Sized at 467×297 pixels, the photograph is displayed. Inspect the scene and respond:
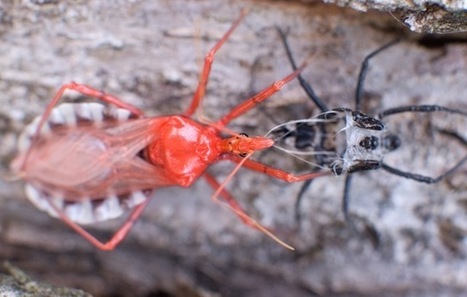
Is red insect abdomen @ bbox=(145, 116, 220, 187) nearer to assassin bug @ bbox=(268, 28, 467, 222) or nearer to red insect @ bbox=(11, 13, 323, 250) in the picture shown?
red insect @ bbox=(11, 13, 323, 250)

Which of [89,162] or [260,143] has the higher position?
[260,143]

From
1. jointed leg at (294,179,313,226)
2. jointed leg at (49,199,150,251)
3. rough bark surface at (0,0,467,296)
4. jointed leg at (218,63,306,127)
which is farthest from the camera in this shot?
jointed leg at (294,179,313,226)

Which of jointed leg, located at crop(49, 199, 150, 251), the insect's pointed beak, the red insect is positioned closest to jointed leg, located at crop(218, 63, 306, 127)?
the red insect

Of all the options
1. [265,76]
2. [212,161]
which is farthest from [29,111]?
[265,76]

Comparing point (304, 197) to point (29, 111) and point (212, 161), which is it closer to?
point (212, 161)

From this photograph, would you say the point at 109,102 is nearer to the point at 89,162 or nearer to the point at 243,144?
the point at 89,162

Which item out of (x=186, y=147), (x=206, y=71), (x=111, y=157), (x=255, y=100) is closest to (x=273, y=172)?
(x=255, y=100)
